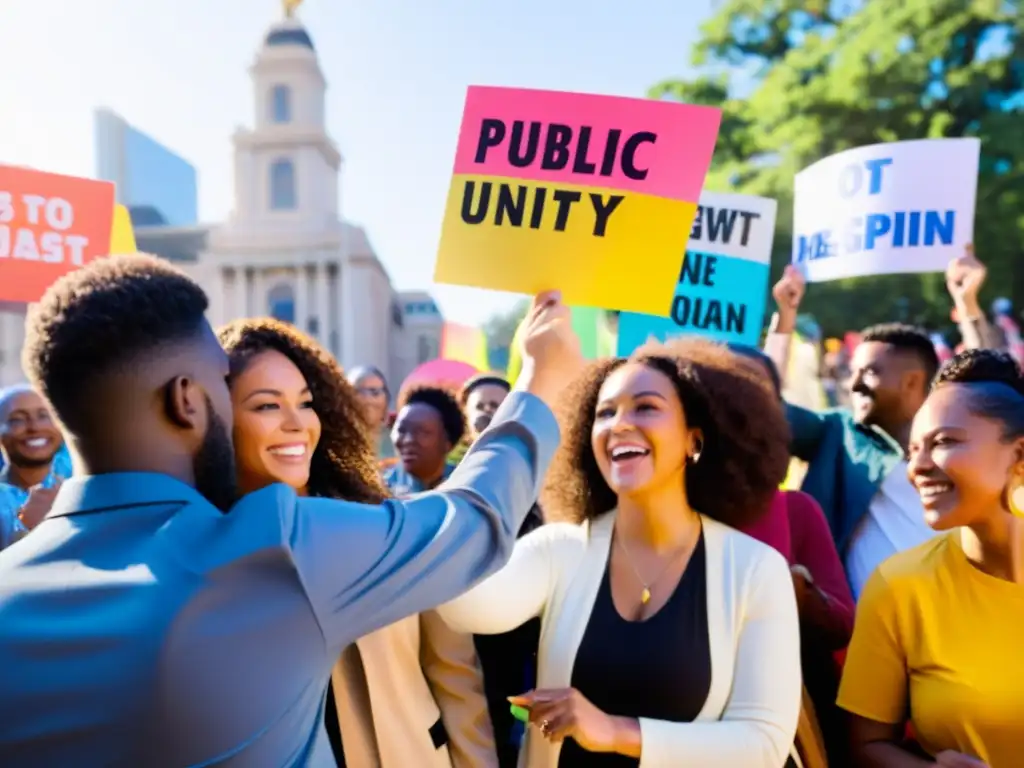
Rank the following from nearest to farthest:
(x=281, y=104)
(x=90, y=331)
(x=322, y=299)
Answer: (x=90, y=331)
(x=322, y=299)
(x=281, y=104)

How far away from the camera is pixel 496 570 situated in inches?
54.5

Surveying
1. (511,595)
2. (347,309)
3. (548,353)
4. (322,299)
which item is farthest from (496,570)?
(322,299)

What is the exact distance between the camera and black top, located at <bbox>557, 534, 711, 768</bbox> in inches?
77.3

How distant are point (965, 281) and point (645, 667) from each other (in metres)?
3.13

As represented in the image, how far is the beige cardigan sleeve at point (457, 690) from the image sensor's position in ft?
7.11

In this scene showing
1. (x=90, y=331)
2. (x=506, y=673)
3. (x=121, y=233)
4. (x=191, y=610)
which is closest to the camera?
(x=191, y=610)

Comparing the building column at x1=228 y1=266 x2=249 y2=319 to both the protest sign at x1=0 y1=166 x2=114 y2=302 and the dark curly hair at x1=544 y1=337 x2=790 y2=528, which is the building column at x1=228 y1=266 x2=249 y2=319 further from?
the dark curly hair at x1=544 y1=337 x2=790 y2=528

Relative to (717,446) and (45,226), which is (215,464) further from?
(45,226)

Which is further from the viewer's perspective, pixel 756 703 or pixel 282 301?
pixel 282 301

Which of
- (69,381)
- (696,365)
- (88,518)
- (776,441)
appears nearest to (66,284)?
(69,381)

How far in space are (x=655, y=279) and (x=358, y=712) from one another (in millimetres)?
1289

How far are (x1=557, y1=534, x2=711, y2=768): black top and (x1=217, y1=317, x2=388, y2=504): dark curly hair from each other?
0.81 m

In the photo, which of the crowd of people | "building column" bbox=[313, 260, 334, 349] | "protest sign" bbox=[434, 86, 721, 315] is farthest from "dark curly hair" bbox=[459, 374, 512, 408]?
"building column" bbox=[313, 260, 334, 349]

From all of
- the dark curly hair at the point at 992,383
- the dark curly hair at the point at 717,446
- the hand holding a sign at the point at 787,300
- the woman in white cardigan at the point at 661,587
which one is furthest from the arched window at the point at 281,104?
the dark curly hair at the point at 992,383
